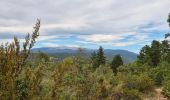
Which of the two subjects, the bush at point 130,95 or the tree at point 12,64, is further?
the bush at point 130,95

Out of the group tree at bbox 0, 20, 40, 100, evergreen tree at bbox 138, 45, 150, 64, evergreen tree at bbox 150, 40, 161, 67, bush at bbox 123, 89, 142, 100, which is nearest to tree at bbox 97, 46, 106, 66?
evergreen tree at bbox 138, 45, 150, 64

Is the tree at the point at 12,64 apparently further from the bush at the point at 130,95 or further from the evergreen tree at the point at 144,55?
the evergreen tree at the point at 144,55

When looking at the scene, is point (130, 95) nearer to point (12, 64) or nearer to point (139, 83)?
point (139, 83)

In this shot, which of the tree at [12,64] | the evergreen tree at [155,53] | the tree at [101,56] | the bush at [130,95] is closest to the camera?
the tree at [12,64]

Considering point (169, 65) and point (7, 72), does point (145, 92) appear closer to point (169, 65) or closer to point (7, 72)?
point (169, 65)

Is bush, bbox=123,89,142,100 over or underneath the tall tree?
underneath

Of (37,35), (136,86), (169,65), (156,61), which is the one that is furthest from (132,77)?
(37,35)

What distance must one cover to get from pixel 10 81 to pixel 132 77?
3181cm

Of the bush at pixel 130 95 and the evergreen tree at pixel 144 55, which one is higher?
the evergreen tree at pixel 144 55

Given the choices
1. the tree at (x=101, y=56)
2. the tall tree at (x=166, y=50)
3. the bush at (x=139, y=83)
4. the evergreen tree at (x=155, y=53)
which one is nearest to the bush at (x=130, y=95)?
the tall tree at (x=166, y=50)

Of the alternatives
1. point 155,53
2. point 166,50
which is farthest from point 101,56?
point 166,50

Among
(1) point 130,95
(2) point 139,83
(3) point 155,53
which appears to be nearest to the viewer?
(1) point 130,95

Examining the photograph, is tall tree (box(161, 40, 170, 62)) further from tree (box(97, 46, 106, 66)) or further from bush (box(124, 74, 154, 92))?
tree (box(97, 46, 106, 66))

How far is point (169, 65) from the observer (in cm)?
3269
